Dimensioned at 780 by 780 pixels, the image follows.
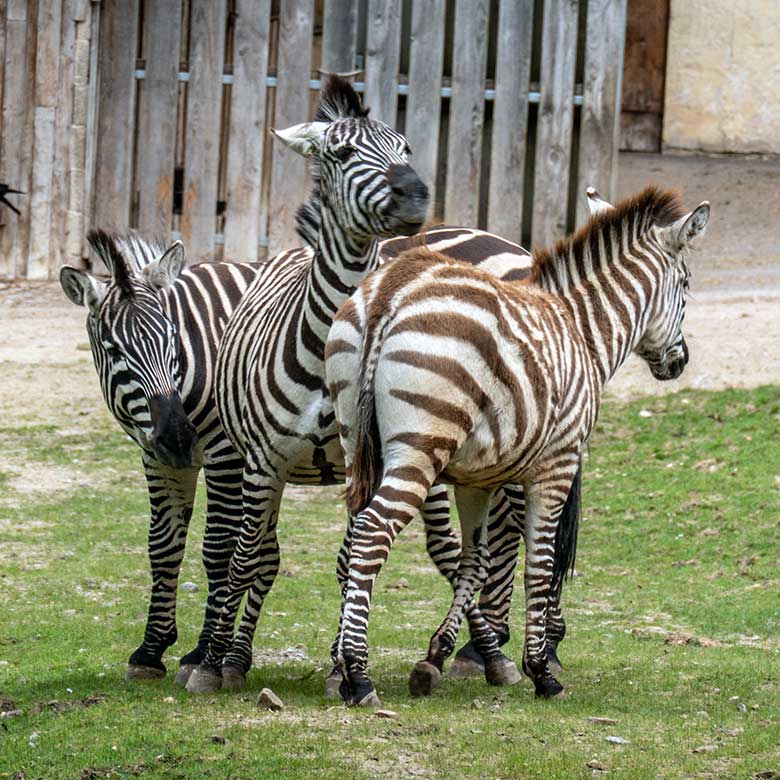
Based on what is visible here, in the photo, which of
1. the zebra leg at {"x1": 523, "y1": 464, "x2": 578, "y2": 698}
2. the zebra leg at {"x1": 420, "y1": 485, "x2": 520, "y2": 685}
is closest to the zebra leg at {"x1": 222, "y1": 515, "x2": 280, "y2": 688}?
the zebra leg at {"x1": 420, "y1": 485, "x2": 520, "y2": 685}

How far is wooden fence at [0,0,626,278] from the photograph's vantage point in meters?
15.8

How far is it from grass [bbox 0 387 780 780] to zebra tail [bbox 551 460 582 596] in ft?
1.55

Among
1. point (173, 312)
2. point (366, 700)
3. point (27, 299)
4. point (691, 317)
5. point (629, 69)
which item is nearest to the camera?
point (366, 700)

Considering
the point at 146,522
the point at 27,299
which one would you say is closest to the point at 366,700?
the point at 146,522

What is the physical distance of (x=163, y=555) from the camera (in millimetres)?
7785

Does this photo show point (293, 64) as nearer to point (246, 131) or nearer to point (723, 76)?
point (246, 131)

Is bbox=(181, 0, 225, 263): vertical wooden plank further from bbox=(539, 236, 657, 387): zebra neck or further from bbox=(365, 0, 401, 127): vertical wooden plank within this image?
bbox=(539, 236, 657, 387): zebra neck

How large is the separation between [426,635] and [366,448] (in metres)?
2.65

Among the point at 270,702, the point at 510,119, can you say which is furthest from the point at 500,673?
the point at 510,119

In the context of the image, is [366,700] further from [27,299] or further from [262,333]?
[27,299]

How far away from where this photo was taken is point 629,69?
2084 cm

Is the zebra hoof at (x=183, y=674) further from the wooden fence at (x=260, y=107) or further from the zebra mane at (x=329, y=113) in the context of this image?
the wooden fence at (x=260, y=107)

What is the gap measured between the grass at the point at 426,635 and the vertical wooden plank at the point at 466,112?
366cm

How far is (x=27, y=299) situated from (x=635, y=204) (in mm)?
9973
